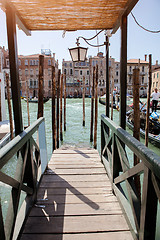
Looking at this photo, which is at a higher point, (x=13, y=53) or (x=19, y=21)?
(x=19, y=21)

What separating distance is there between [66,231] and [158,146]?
5.83m

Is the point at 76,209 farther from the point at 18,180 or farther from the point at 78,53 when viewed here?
the point at 78,53

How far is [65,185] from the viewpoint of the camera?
93.8 inches

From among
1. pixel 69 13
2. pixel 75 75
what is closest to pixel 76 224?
pixel 69 13

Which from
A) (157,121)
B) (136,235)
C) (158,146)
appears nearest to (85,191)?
(136,235)

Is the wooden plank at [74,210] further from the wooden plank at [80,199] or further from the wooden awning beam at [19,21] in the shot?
the wooden awning beam at [19,21]

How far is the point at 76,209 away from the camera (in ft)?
6.18

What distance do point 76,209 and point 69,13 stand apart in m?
2.26

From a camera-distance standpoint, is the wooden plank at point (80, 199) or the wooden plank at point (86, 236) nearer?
the wooden plank at point (86, 236)

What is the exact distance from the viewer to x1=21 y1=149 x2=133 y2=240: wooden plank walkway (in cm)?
156

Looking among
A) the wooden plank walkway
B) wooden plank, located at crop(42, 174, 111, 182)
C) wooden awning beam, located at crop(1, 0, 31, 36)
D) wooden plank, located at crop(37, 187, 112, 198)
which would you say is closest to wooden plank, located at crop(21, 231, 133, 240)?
the wooden plank walkway

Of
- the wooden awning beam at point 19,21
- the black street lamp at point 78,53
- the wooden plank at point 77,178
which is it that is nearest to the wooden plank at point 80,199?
the wooden plank at point 77,178

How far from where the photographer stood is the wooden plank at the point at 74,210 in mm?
1812

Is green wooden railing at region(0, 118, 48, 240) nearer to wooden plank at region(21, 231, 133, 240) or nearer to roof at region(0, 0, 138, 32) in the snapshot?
wooden plank at region(21, 231, 133, 240)
